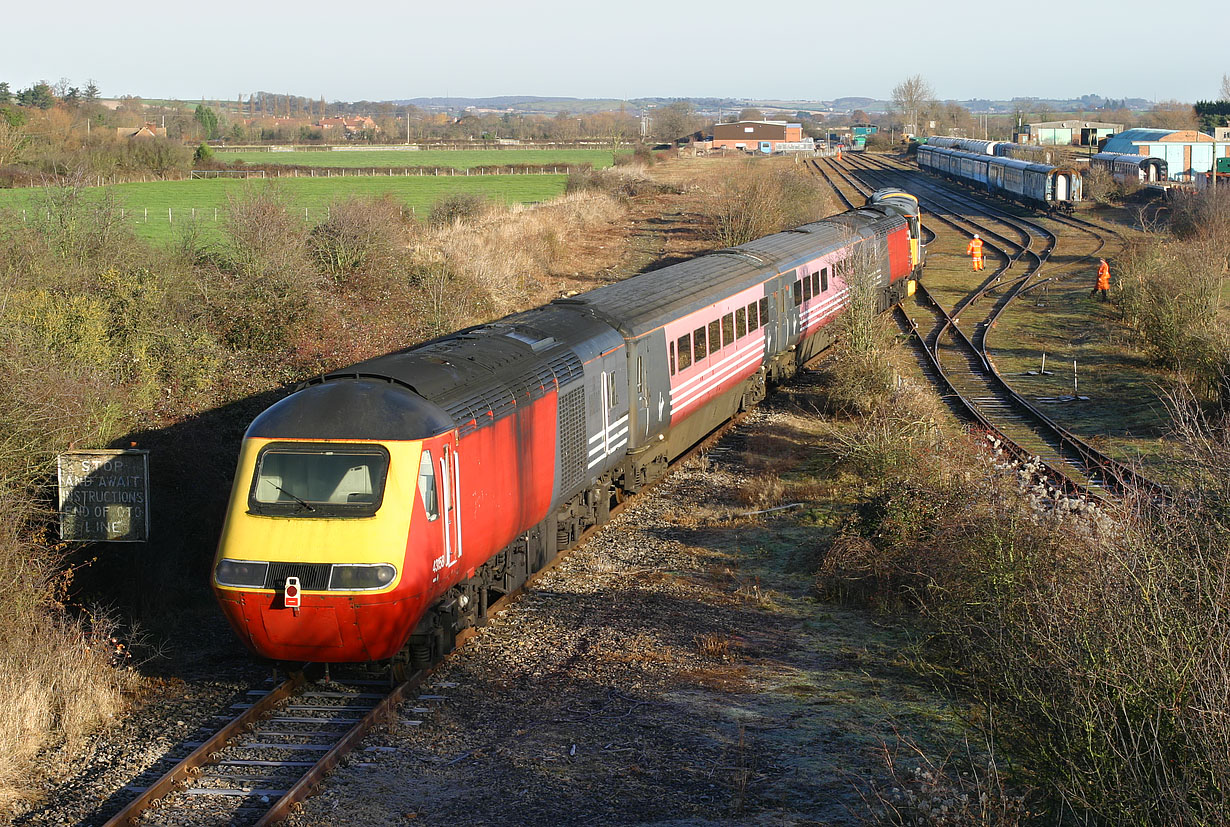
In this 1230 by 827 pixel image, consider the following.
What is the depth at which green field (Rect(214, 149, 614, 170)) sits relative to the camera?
99.6 metres

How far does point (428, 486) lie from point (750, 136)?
147m

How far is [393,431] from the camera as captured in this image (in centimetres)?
1020

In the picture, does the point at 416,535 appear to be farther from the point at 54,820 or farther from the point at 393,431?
the point at 54,820

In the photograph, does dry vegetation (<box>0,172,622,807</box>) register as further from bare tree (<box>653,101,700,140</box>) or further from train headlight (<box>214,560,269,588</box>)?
bare tree (<box>653,101,700,140</box>)

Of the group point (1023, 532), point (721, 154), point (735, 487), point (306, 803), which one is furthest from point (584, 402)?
point (721, 154)

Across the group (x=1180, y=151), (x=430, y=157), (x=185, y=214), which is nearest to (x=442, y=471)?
(x=185, y=214)

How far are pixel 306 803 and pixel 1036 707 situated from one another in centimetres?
508

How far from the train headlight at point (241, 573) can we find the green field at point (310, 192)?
61.0 feet

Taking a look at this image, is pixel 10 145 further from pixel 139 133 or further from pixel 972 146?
pixel 972 146

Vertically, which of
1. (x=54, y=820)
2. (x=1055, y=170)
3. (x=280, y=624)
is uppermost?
(x=1055, y=170)

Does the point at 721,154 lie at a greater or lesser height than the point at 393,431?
greater

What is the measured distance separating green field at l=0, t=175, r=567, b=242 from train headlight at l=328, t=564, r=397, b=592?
19.0 metres

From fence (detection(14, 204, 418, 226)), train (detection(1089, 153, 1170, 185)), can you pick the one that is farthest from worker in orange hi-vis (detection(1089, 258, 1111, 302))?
train (detection(1089, 153, 1170, 185))

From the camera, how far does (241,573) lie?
991 centimetres
